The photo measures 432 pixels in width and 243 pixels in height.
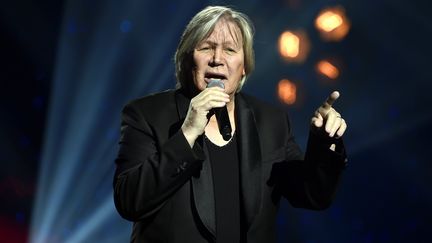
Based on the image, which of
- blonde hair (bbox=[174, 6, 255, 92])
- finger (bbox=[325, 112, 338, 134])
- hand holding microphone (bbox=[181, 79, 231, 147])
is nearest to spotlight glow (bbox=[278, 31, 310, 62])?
blonde hair (bbox=[174, 6, 255, 92])

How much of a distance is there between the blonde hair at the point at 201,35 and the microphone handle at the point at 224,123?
111mm

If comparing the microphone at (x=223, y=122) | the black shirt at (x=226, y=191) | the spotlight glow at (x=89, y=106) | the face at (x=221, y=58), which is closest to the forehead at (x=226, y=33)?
the face at (x=221, y=58)

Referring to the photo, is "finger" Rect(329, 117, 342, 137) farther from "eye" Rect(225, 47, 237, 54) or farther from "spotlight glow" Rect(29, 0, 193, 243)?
"spotlight glow" Rect(29, 0, 193, 243)

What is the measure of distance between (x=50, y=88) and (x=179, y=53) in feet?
7.96

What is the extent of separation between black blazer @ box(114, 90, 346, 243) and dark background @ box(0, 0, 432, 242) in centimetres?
232

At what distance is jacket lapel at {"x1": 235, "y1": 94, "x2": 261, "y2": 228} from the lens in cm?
132

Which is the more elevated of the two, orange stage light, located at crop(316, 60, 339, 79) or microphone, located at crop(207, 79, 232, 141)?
microphone, located at crop(207, 79, 232, 141)

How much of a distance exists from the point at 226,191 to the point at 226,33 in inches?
16.4

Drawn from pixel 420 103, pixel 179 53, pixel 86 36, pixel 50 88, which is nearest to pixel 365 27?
pixel 420 103

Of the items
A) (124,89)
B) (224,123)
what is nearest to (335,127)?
(224,123)

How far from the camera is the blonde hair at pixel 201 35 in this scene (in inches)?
56.2

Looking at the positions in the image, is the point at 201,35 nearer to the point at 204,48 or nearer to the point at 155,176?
the point at 204,48

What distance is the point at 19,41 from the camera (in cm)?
362

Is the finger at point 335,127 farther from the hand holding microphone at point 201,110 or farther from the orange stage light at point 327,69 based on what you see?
the orange stage light at point 327,69
